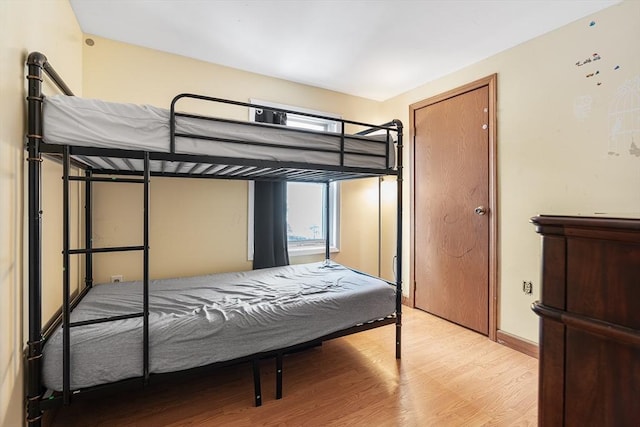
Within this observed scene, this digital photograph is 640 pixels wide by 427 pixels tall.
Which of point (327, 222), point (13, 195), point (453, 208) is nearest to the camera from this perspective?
point (13, 195)

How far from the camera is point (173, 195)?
2570 millimetres

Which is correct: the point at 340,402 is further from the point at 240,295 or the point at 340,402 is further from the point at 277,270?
the point at 277,270

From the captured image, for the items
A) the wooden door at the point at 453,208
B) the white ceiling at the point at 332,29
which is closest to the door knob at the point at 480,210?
the wooden door at the point at 453,208

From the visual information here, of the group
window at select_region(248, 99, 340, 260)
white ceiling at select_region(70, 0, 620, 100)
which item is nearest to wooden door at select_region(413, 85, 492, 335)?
white ceiling at select_region(70, 0, 620, 100)

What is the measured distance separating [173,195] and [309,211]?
4.57ft

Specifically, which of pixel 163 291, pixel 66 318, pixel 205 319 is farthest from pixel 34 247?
pixel 163 291

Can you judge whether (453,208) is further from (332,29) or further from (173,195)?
(173,195)

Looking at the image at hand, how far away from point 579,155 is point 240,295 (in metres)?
2.52

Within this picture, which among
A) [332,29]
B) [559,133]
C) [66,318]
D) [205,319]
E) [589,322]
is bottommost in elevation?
[205,319]

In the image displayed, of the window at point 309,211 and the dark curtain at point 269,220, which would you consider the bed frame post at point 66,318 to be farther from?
the window at point 309,211

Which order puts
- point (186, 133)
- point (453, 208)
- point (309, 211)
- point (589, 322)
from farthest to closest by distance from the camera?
point (309, 211) → point (453, 208) → point (186, 133) → point (589, 322)

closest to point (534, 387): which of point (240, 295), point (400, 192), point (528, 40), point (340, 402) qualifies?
point (340, 402)

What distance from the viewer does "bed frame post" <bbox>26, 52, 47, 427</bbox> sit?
1.27 m

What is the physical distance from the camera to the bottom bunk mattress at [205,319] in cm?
138
